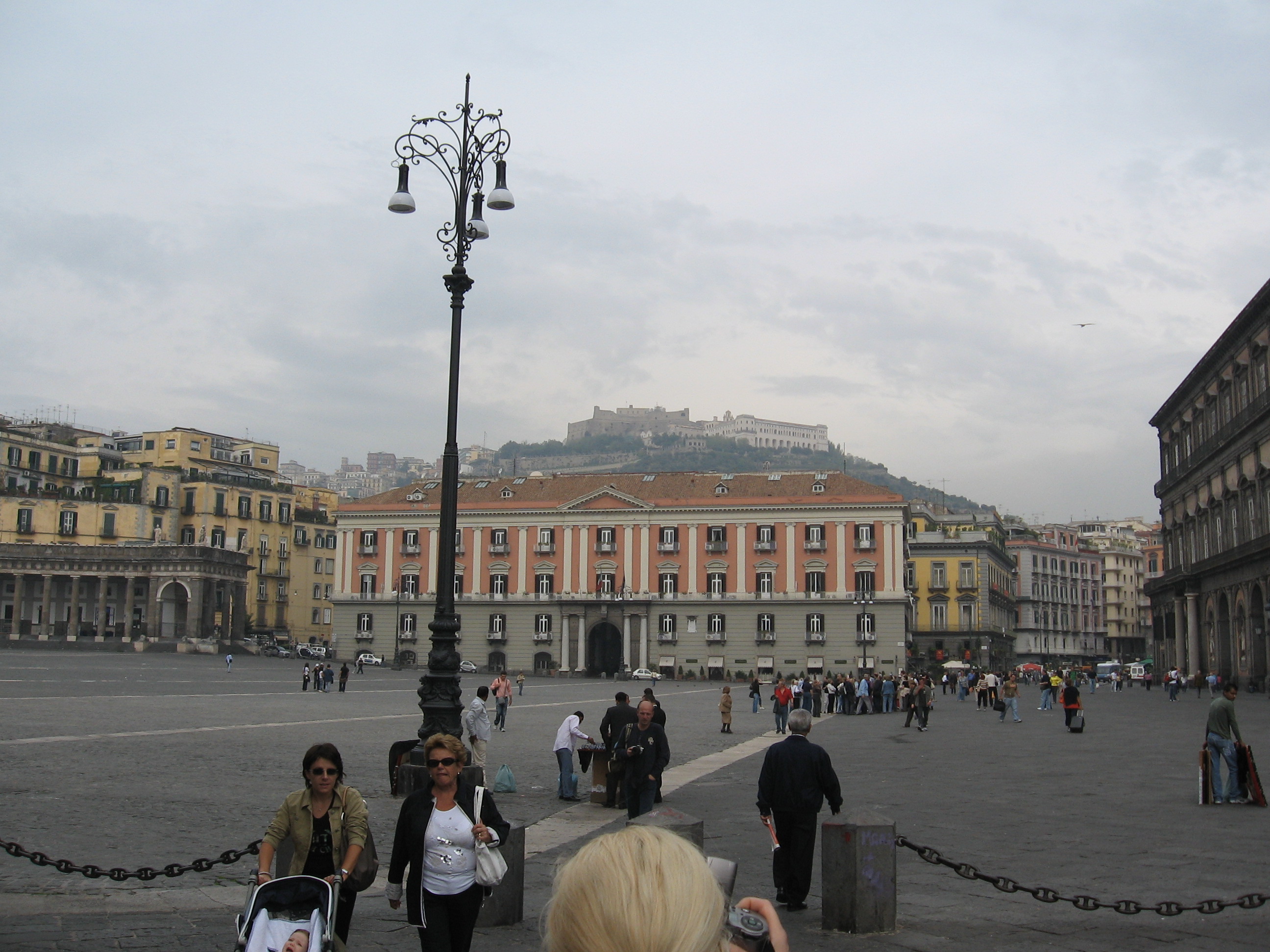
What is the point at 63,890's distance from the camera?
8.65 m

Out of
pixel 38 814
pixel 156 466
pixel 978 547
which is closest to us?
pixel 38 814

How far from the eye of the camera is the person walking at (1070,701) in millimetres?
27969

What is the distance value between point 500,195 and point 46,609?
253 ft

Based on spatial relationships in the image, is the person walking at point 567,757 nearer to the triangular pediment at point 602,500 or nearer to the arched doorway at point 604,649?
the arched doorway at point 604,649

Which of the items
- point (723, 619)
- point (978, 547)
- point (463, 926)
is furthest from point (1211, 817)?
point (978, 547)

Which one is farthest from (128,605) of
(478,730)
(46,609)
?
(478,730)

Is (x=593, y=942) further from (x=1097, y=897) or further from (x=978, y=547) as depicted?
(x=978, y=547)

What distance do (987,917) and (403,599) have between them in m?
76.8

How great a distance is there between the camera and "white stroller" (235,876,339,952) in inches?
170

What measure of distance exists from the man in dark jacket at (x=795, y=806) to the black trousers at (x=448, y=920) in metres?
3.22

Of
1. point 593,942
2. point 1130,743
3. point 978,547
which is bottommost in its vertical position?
point 1130,743

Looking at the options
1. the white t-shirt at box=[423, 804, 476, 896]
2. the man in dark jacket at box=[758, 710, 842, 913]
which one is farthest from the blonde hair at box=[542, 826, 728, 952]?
the man in dark jacket at box=[758, 710, 842, 913]

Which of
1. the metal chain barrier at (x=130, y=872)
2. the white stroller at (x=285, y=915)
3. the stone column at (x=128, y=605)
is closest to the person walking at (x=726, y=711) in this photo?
the metal chain barrier at (x=130, y=872)

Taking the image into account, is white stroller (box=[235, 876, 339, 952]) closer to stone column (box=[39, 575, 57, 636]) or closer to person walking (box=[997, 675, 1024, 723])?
person walking (box=[997, 675, 1024, 723])
